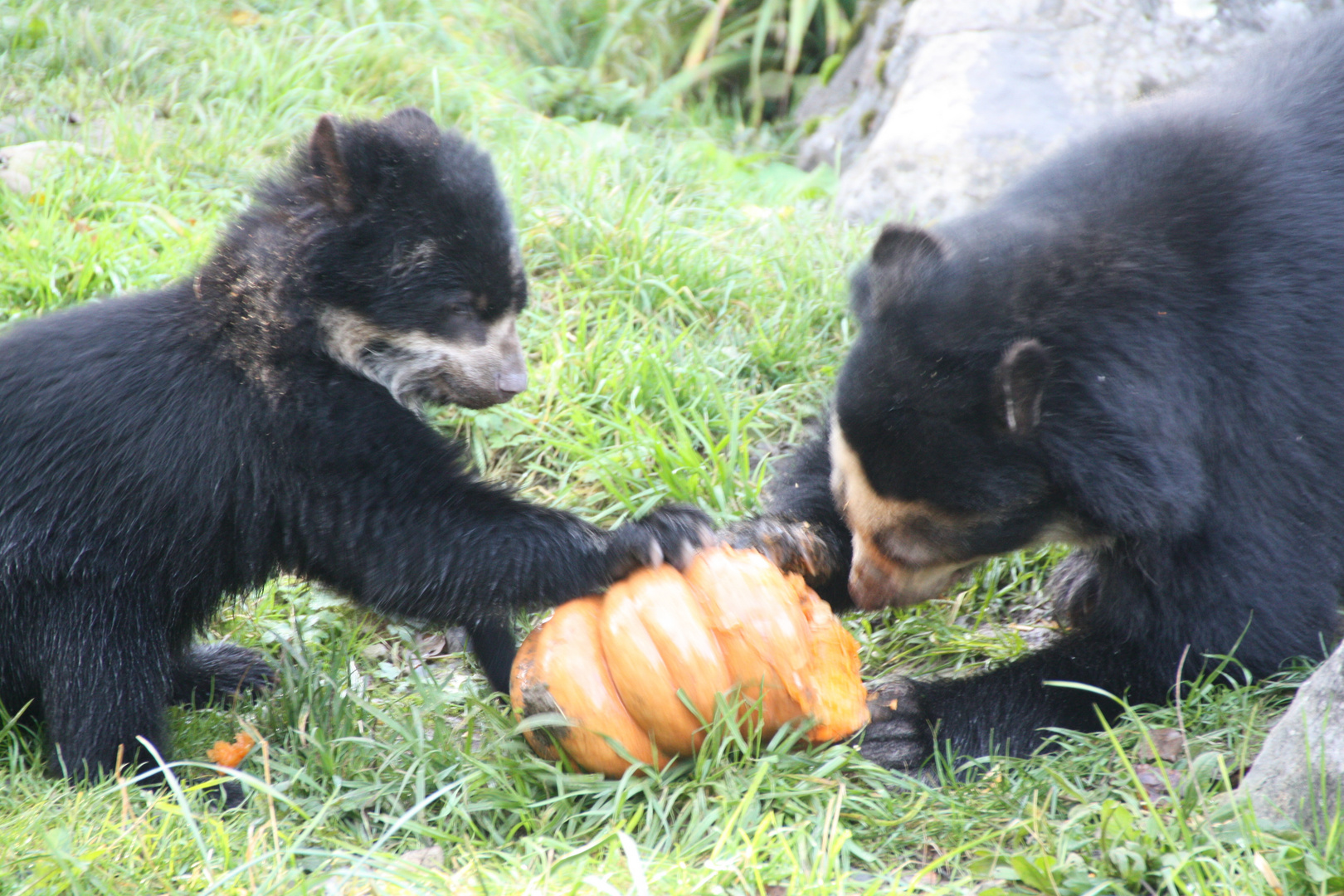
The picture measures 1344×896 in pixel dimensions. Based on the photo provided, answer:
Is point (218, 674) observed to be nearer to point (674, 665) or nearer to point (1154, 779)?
point (674, 665)

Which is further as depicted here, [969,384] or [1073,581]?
[1073,581]

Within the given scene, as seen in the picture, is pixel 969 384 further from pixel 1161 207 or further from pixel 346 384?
pixel 346 384

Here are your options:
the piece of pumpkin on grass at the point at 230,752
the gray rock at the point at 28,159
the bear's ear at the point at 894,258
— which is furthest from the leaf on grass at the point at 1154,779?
the gray rock at the point at 28,159

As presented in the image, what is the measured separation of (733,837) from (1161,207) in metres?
1.87

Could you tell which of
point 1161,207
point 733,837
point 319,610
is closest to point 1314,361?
point 1161,207

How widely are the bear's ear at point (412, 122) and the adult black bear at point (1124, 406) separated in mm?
1288

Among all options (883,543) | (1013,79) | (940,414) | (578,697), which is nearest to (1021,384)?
(940,414)

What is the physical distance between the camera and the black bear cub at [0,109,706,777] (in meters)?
3.03

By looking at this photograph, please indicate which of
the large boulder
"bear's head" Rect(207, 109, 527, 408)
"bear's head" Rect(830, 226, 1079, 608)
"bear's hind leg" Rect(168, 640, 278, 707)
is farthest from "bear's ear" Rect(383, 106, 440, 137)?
the large boulder

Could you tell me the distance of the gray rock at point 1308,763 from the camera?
2.41 metres

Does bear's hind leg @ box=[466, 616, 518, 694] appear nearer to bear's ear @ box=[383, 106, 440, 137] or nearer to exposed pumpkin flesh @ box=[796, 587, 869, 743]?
exposed pumpkin flesh @ box=[796, 587, 869, 743]

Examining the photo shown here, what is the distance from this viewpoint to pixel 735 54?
28.1 ft

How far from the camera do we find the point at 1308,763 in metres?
2.41

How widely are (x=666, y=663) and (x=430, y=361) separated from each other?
3.77 ft
